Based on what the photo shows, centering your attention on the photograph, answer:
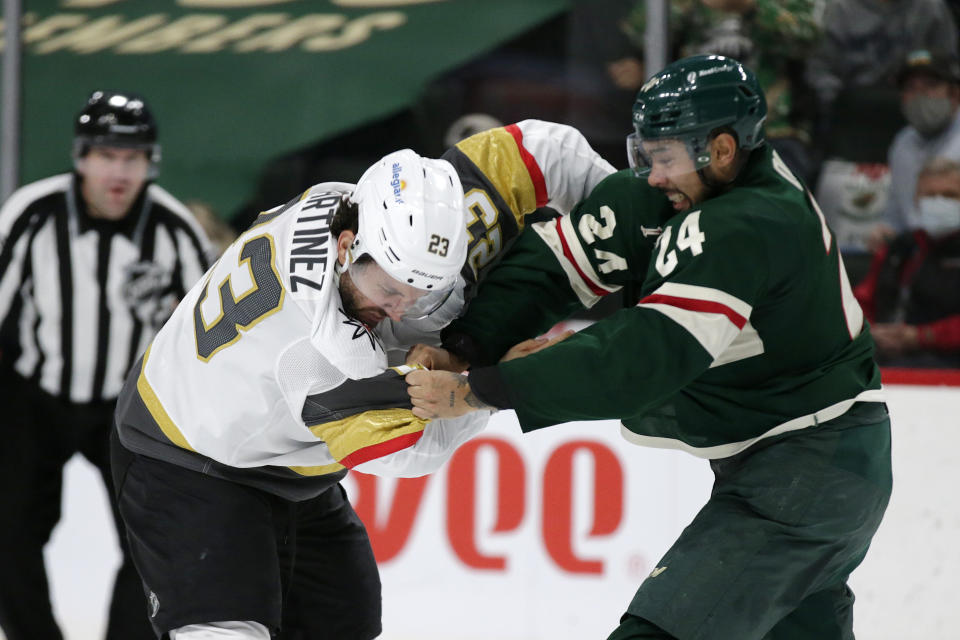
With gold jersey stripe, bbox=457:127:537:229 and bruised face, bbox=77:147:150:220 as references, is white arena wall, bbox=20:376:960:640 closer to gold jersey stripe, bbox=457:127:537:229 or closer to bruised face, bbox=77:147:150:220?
bruised face, bbox=77:147:150:220

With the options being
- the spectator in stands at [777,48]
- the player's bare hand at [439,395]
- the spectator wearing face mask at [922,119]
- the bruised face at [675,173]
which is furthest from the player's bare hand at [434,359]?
the spectator wearing face mask at [922,119]

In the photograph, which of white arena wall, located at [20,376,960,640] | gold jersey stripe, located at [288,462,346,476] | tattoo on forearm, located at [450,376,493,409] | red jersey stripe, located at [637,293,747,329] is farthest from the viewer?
white arena wall, located at [20,376,960,640]

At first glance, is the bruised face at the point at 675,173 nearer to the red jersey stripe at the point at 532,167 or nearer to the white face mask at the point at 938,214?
the red jersey stripe at the point at 532,167

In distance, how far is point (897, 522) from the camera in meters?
3.62

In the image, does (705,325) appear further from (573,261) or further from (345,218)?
(345,218)

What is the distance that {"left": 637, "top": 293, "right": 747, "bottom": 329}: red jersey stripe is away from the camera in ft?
6.25

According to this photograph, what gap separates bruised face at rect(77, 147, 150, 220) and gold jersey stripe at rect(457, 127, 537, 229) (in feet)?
4.93

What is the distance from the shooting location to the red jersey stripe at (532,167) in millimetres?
2354

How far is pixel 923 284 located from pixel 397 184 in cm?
233

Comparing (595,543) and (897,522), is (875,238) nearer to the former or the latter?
(897,522)

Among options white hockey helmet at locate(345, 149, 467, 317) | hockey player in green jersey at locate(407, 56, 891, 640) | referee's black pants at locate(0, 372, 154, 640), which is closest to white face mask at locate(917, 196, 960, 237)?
hockey player in green jersey at locate(407, 56, 891, 640)

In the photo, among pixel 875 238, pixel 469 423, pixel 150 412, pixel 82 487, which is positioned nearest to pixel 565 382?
Answer: pixel 469 423

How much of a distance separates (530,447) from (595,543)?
0.35m

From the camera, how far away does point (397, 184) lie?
195 cm
